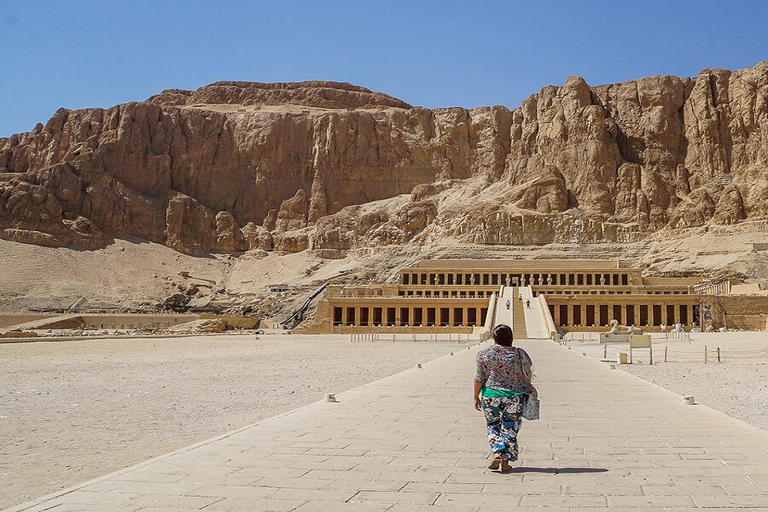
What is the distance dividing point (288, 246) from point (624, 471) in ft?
329

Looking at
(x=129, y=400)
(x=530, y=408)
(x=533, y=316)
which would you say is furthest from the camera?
(x=533, y=316)

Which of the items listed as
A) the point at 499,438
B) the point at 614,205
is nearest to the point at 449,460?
the point at 499,438

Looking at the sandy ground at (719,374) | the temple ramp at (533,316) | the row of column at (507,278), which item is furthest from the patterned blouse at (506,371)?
the row of column at (507,278)

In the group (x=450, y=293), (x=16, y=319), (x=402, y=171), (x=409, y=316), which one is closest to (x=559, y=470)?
(x=409, y=316)

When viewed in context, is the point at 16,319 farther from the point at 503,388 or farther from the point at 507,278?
the point at 503,388

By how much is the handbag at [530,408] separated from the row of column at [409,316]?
4925cm

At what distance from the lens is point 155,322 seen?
66.4 metres

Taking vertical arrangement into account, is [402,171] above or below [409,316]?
above

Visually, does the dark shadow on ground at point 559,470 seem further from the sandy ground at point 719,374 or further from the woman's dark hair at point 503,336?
the sandy ground at point 719,374

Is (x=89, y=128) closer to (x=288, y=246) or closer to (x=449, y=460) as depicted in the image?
(x=288, y=246)

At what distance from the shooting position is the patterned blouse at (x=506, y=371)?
7809 millimetres

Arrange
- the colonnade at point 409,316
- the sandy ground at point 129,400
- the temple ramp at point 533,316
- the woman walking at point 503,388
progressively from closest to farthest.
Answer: the woman walking at point 503,388 < the sandy ground at point 129,400 < the temple ramp at point 533,316 < the colonnade at point 409,316

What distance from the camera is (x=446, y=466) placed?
7.50m

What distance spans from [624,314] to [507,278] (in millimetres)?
17843
